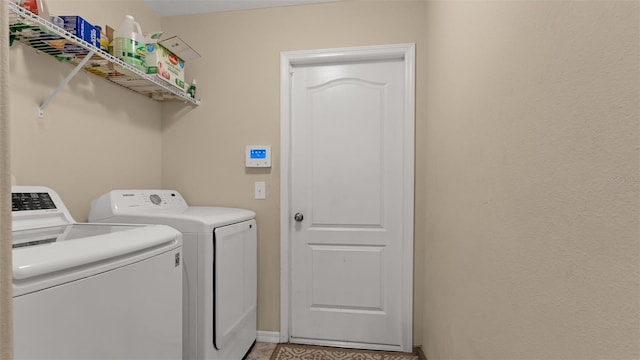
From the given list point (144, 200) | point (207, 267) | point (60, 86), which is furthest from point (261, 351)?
point (60, 86)

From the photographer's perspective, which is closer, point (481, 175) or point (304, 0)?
point (481, 175)

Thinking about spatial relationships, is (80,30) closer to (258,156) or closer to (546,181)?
(258,156)

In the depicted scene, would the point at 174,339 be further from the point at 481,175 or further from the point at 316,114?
the point at 316,114

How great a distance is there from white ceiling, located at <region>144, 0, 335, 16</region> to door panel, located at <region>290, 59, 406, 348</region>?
0.48 metres

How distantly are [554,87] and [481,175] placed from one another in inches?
18.0

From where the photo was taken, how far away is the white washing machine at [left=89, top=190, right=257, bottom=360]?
152 centimetres

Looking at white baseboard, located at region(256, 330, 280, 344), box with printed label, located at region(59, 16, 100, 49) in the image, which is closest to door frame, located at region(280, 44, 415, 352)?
white baseboard, located at region(256, 330, 280, 344)

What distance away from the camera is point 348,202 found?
2164 millimetres

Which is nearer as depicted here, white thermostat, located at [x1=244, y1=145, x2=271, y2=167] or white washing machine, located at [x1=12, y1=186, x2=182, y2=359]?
white washing machine, located at [x1=12, y1=186, x2=182, y2=359]

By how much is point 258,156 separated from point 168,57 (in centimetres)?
82

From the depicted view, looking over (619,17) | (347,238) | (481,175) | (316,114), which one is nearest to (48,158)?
(316,114)

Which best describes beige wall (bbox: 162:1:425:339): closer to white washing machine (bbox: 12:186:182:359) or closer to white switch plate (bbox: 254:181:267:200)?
white switch plate (bbox: 254:181:267:200)

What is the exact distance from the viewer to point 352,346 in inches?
84.0

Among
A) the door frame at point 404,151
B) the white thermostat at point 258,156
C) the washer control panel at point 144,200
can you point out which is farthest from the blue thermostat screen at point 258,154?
the washer control panel at point 144,200
